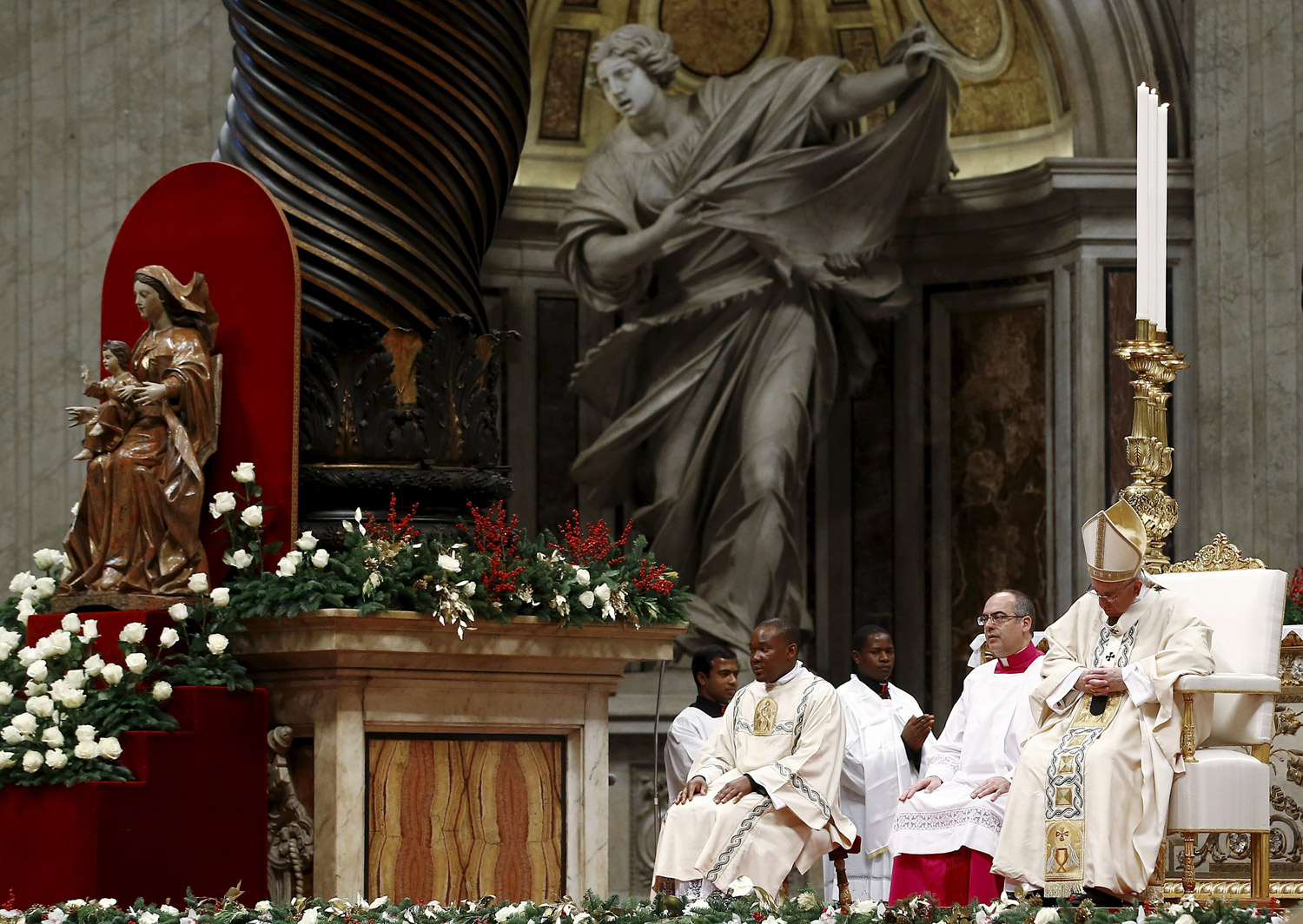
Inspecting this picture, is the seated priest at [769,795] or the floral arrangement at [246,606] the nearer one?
the floral arrangement at [246,606]

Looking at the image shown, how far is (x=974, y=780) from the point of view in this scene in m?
7.12

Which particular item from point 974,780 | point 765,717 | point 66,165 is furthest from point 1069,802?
point 66,165

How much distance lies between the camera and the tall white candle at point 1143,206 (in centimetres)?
649

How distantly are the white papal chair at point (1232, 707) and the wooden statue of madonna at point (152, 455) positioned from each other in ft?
9.43

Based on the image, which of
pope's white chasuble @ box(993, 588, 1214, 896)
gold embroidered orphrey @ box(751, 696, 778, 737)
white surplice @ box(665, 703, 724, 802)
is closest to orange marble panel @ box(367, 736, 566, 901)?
gold embroidered orphrey @ box(751, 696, 778, 737)

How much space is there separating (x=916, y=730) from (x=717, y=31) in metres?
4.97

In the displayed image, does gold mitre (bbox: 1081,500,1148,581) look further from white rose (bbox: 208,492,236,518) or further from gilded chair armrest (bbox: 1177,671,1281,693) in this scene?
white rose (bbox: 208,492,236,518)

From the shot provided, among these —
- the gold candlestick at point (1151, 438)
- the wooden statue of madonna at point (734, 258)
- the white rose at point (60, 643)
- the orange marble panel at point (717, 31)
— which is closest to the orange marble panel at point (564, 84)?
the orange marble panel at point (717, 31)

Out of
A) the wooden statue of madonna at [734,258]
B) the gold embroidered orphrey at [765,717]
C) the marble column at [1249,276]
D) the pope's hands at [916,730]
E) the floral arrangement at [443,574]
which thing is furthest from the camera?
the wooden statue of madonna at [734,258]

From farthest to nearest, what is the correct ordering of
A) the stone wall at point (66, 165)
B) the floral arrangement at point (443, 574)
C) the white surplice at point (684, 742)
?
the stone wall at point (66, 165) < the white surplice at point (684, 742) < the floral arrangement at point (443, 574)

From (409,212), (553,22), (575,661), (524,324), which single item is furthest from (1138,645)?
(553,22)

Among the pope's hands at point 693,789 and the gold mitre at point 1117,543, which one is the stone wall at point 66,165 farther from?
the gold mitre at point 1117,543

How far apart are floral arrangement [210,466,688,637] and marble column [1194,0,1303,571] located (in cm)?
432

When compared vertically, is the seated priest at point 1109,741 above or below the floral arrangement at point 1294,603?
below
